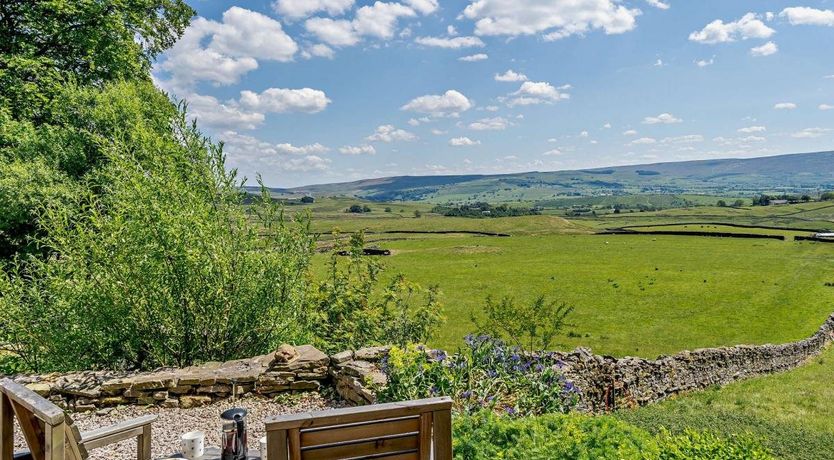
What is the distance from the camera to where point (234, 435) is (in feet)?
12.4

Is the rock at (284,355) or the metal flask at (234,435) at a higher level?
the metal flask at (234,435)

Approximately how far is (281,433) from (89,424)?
20.0 feet

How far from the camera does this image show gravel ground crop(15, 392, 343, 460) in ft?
19.1

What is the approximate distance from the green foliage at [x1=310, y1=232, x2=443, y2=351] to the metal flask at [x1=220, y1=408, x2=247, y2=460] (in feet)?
18.6

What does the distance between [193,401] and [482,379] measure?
172 inches

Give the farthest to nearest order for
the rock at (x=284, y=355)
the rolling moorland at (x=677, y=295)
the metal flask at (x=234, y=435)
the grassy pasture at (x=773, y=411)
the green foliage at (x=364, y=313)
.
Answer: the rolling moorland at (x=677, y=295), the green foliage at (x=364, y=313), the grassy pasture at (x=773, y=411), the rock at (x=284, y=355), the metal flask at (x=234, y=435)

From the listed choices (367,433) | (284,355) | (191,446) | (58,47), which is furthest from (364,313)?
(58,47)

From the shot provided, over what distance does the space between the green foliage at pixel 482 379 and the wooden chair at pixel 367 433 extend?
330 centimetres

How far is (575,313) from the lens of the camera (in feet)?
96.5

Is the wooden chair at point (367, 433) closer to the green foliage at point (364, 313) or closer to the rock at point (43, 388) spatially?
the rock at point (43, 388)

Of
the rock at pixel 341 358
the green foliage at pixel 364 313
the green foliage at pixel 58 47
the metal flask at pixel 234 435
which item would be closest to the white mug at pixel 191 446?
the metal flask at pixel 234 435

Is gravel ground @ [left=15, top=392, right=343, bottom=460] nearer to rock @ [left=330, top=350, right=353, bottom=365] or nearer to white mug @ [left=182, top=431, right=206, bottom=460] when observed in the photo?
rock @ [left=330, top=350, right=353, bottom=365]

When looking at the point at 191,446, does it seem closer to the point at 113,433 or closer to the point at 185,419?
the point at 113,433

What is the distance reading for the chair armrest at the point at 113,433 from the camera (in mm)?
3557
